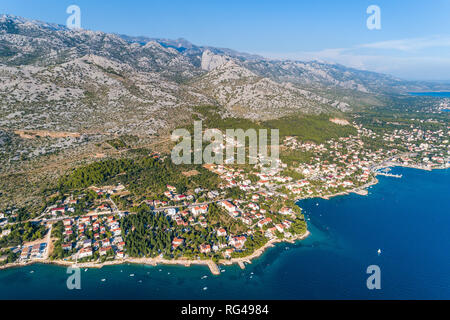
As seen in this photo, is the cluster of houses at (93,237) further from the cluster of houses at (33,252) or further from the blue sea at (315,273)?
the blue sea at (315,273)

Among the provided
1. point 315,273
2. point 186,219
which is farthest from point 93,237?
point 315,273

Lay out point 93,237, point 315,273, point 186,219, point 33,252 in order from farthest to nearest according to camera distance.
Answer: point 186,219 < point 93,237 < point 33,252 < point 315,273

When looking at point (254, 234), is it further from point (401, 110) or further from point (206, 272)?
point (401, 110)

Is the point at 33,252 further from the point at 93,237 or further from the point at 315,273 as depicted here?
the point at 315,273

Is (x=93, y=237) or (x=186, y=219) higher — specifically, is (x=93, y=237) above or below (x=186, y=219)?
below

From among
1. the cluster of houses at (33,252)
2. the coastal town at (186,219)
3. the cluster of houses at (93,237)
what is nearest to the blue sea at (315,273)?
the cluster of houses at (33,252)

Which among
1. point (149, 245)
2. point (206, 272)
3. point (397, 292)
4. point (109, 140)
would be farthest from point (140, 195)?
point (397, 292)
